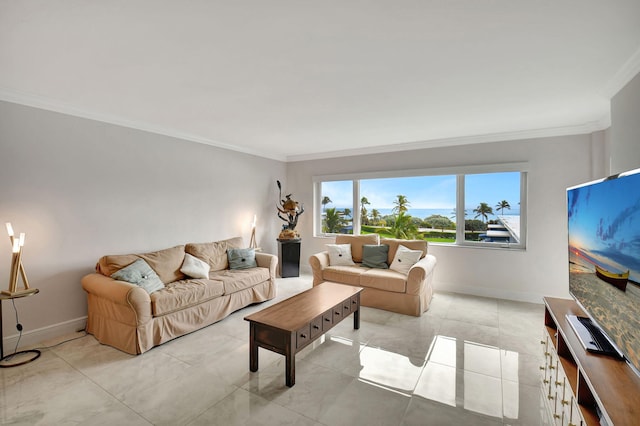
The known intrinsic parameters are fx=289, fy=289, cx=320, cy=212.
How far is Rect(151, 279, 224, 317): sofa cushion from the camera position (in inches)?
114

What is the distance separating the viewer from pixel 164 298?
9.66 ft

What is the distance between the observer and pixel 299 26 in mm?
1750

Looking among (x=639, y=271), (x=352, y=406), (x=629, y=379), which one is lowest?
(x=352, y=406)

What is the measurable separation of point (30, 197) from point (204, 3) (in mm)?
2828

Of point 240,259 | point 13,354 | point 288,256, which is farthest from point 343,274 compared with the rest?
point 13,354

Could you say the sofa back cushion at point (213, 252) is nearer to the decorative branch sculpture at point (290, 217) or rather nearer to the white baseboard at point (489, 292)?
the decorative branch sculpture at point (290, 217)

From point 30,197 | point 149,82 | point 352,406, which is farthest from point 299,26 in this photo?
point 30,197

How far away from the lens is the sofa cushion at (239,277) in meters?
3.67

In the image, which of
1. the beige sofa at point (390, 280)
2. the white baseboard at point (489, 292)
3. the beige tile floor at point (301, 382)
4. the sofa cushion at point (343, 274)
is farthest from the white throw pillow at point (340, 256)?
the white baseboard at point (489, 292)

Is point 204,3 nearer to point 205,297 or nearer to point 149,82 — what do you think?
point 149,82

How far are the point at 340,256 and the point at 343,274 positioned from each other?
19.1 inches

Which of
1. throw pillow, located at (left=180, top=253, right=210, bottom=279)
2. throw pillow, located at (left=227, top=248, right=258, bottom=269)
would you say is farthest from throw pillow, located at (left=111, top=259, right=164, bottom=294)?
throw pillow, located at (left=227, top=248, right=258, bottom=269)

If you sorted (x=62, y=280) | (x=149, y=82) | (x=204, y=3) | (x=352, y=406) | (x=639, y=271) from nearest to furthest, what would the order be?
(x=639, y=271)
(x=204, y=3)
(x=352, y=406)
(x=149, y=82)
(x=62, y=280)

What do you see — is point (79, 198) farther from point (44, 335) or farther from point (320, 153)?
point (320, 153)
